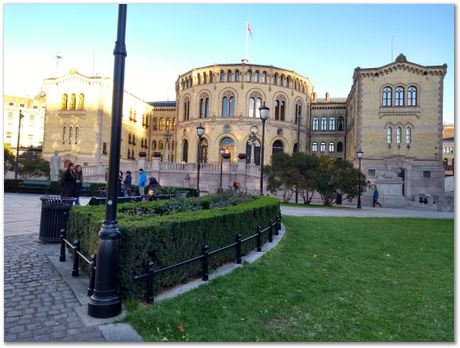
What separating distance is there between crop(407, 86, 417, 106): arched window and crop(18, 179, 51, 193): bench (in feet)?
133

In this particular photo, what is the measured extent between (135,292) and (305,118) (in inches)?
2181

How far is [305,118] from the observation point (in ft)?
190

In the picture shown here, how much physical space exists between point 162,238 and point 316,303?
252 cm

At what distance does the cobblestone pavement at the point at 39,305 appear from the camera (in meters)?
4.09

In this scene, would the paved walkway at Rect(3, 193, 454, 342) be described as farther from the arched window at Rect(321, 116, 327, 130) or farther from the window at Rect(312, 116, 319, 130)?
the arched window at Rect(321, 116, 327, 130)

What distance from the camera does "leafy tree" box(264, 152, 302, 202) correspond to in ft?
87.3

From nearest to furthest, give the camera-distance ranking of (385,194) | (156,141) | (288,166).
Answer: (288,166), (385,194), (156,141)

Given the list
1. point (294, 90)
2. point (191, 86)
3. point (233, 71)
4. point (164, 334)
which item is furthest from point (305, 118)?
point (164, 334)

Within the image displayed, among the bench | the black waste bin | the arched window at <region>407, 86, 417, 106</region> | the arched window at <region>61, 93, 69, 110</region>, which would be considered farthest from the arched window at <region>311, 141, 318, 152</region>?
the black waste bin

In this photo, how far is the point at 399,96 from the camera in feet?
147

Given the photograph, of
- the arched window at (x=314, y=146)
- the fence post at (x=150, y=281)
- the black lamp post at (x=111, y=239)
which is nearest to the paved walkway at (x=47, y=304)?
the black lamp post at (x=111, y=239)

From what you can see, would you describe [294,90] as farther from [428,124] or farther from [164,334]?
[164,334]

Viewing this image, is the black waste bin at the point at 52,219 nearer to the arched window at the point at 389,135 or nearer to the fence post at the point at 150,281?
the fence post at the point at 150,281

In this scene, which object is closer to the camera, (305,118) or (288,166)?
(288,166)
